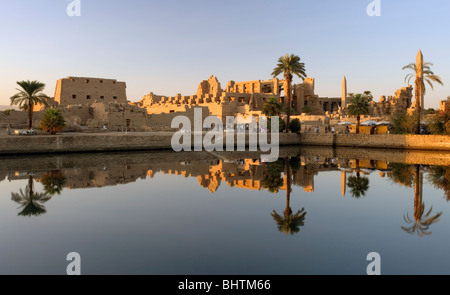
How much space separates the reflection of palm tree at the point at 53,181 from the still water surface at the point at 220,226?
47mm

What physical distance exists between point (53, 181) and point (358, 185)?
13.1 metres

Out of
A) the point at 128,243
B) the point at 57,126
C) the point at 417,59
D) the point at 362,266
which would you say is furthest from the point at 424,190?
the point at 417,59

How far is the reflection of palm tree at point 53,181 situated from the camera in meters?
13.5

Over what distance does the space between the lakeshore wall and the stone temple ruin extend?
24.9 ft

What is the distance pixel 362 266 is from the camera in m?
6.55

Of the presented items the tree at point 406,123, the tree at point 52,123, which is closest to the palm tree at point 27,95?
the tree at point 52,123

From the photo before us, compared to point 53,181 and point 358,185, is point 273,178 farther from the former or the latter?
point 53,181

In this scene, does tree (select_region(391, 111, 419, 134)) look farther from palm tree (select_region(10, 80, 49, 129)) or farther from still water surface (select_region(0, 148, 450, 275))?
palm tree (select_region(10, 80, 49, 129))

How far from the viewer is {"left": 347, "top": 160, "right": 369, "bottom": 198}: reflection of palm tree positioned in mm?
13654

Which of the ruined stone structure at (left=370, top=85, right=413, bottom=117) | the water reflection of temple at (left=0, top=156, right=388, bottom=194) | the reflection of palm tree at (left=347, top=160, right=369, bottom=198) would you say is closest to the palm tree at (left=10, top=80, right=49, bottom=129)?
the water reflection of temple at (left=0, top=156, right=388, bottom=194)

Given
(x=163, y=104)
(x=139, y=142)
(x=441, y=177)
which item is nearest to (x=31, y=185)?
(x=139, y=142)

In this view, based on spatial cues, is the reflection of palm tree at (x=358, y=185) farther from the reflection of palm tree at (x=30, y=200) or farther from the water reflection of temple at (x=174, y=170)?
the reflection of palm tree at (x=30, y=200)

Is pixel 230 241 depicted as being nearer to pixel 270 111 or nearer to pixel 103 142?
pixel 103 142

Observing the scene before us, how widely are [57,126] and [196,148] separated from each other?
449 inches
